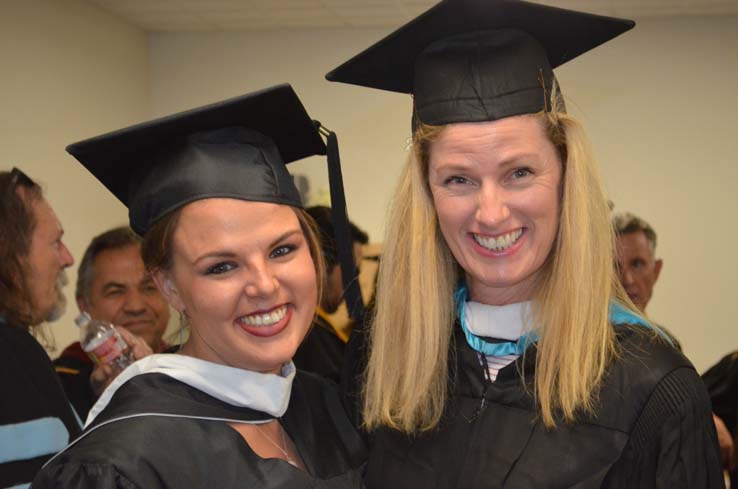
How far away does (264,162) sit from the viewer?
1938mm

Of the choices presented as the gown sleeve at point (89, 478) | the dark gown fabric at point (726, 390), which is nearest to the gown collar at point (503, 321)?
the gown sleeve at point (89, 478)

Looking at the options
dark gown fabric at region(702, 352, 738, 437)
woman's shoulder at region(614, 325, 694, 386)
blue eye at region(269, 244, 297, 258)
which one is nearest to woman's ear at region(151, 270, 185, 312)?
blue eye at region(269, 244, 297, 258)

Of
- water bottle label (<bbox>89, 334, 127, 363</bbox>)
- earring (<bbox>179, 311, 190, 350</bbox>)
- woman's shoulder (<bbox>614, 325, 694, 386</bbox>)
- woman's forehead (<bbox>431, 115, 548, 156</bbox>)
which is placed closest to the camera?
woman's shoulder (<bbox>614, 325, 694, 386</bbox>)

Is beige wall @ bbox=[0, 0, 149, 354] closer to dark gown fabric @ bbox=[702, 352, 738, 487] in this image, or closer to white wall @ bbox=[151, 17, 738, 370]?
white wall @ bbox=[151, 17, 738, 370]

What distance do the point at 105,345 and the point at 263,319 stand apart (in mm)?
1472

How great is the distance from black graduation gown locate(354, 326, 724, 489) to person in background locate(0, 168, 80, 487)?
137 centimetres

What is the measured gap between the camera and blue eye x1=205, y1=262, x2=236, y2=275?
1.80 m

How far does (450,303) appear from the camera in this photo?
1992 mm

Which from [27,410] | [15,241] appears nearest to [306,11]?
[15,241]

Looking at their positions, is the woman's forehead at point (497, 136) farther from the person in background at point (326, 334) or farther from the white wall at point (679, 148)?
the white wall at point (679, 148)

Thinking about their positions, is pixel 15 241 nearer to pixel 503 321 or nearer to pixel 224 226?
pixel 224 226

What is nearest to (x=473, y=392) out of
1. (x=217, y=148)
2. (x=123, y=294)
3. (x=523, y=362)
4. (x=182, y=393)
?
(x=523, y=362)

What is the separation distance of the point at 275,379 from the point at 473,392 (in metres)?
0.44

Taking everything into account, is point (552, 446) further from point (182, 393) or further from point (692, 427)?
point (182, 393)
